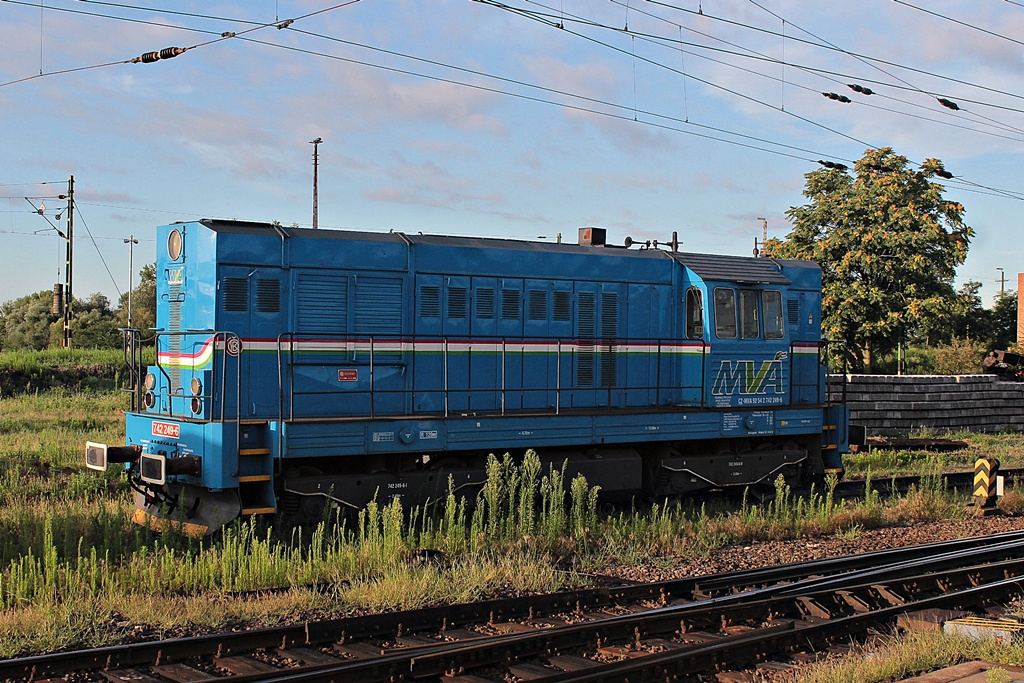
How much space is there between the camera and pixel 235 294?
9.62 meters

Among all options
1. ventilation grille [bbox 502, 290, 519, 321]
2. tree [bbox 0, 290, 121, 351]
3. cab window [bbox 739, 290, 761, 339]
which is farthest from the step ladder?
tree [bbox 0, 290, 121, 351]

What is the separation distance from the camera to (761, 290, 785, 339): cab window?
12500 mm

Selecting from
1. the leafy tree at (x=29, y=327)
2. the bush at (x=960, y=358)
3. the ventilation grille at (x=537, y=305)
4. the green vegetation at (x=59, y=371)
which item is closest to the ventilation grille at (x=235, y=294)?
the ventilation grille at (x=537, y=305)

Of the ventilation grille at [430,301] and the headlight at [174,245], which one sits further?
the ventilation grille at [430,301]

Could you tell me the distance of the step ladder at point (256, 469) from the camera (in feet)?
29.4

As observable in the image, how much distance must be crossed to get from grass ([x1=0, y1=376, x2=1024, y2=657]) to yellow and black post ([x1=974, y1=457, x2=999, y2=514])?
40 cm

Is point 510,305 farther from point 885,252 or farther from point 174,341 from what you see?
point 885,252

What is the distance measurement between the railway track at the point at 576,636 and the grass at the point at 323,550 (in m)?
0.56

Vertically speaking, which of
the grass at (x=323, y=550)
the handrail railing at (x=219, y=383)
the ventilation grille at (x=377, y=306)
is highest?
the ventilation grille at (x=377, y=306)

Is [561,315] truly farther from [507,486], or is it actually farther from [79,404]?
[79,404]

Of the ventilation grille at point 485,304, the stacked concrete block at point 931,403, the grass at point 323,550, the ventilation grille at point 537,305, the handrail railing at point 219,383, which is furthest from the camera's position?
the stacked concrete block at point 931,403

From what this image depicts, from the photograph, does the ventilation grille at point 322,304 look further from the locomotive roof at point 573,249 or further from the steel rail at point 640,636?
the steel rail at point 640,636

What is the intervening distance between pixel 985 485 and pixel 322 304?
904 centimetres

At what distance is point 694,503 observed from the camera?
12.5 metres
